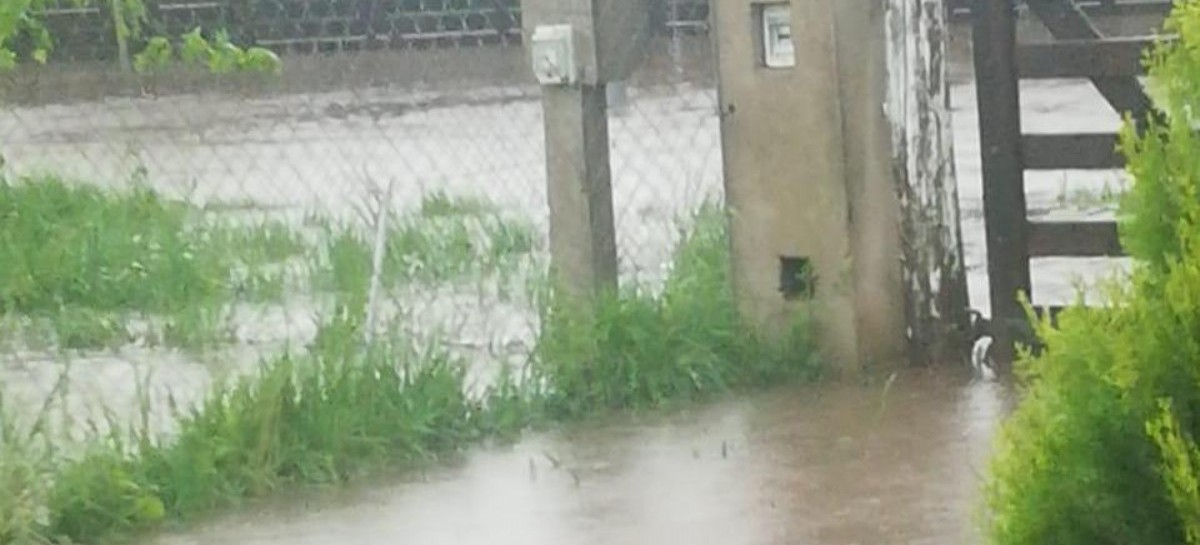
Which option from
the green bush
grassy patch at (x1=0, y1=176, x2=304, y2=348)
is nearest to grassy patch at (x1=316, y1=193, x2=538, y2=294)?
grassy patch at (x1=0, y1=176, x2=304, y2=348)

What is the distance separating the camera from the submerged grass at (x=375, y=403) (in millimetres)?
6641

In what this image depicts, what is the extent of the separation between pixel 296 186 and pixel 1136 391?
12470 millimetres

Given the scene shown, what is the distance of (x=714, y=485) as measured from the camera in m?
6.98

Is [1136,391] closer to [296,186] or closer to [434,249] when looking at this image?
[434,249]

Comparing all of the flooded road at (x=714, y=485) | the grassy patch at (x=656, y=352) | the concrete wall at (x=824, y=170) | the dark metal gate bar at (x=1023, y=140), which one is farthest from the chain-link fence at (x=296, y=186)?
the dark metal gate bar at (x=1023, y=140)

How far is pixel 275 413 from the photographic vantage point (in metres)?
7.04

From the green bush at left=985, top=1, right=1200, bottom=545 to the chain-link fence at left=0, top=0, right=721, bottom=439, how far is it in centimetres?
432

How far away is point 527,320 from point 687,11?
403 inches

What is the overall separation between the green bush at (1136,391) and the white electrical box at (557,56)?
14.4 ft

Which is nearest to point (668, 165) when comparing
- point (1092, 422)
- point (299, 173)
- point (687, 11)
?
point (299, 173)

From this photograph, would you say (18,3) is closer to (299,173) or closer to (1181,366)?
(1181,366)

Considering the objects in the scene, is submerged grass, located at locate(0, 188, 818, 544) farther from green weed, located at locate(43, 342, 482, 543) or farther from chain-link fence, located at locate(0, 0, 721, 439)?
chain-link fence, located at locate(0, 0, 721, 439)

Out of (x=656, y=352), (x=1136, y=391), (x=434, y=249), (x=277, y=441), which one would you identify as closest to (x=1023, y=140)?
(x=656, y=352)

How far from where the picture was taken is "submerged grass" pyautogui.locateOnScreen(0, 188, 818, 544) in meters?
6.64
